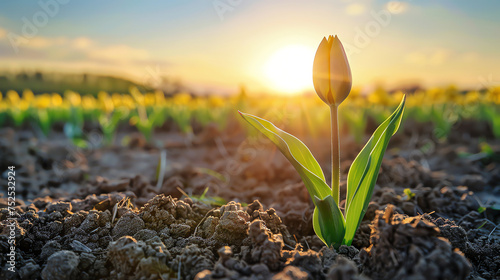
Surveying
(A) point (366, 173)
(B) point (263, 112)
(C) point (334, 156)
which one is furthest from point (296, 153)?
(B) point (263, 112)

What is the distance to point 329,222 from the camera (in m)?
1.56

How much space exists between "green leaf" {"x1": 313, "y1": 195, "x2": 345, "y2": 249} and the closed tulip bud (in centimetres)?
46

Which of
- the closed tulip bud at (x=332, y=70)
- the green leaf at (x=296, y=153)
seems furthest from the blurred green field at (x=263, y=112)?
the closed tulip bud at (x=332, y=70)

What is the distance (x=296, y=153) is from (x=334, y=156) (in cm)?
18

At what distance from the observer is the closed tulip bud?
1426 mm

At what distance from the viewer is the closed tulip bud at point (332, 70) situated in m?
1.43

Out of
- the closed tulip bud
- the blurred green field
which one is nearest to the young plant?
the closed tulip bud

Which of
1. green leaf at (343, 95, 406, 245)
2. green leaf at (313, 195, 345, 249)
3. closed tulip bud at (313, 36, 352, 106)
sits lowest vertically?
green leaf at (313, 195, 345, 249)

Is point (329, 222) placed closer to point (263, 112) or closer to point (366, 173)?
point (366, 173)

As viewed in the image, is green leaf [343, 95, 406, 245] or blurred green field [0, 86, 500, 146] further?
blurred green field [0, 86, 500, 146]

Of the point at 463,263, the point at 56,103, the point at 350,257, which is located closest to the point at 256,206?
the point at 350,257

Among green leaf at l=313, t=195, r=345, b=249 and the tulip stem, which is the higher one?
the tulip stem

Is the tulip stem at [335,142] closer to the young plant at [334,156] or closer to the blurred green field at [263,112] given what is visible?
the young plant at [334,156]

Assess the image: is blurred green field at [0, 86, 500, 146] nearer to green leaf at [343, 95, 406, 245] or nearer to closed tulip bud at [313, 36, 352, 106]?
green leaf at [343, 95, 406, 245]
